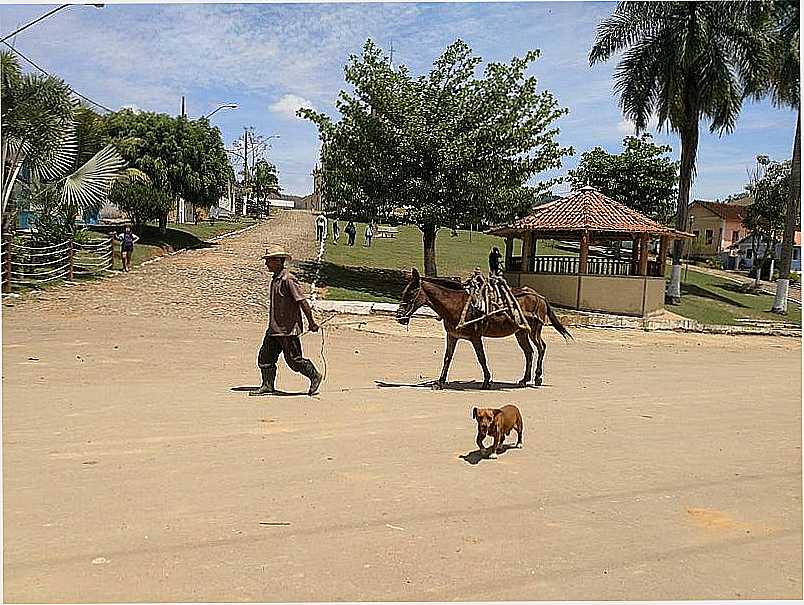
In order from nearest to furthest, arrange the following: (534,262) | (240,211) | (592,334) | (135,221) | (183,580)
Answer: (183,580), (592,334), (534,262), (135,221), (240,211)

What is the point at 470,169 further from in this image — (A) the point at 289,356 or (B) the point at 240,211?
(B) the point at 240,211

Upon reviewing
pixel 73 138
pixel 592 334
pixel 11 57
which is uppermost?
pixel 11 57

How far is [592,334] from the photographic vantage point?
2267cm

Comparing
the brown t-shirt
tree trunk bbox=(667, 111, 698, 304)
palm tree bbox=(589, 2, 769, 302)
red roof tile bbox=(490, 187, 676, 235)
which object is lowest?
the brown t-shirt

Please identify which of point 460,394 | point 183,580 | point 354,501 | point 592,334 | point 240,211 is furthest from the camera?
point 240,211

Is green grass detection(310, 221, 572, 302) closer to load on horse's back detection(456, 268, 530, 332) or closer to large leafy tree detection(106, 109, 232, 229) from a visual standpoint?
large leafy tree detection(106, 109, 232, 229)

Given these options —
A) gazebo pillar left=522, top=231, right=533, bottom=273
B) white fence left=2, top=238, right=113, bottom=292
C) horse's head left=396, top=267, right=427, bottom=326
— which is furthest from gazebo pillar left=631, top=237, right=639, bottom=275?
horse's head left=396, top=267, right=427, bottom=326

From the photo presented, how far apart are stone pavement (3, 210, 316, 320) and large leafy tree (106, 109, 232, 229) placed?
10.2 ft

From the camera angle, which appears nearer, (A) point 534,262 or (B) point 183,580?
(B) point 183,580

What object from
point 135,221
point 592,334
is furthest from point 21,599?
point 135,221

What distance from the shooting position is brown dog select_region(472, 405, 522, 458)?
7004 mm

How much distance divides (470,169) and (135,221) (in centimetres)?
1684

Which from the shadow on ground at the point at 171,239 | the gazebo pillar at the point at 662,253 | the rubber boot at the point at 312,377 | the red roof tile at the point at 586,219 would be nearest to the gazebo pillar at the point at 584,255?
the red roof tile at the point at 586,219

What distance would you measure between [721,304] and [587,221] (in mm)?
9793
